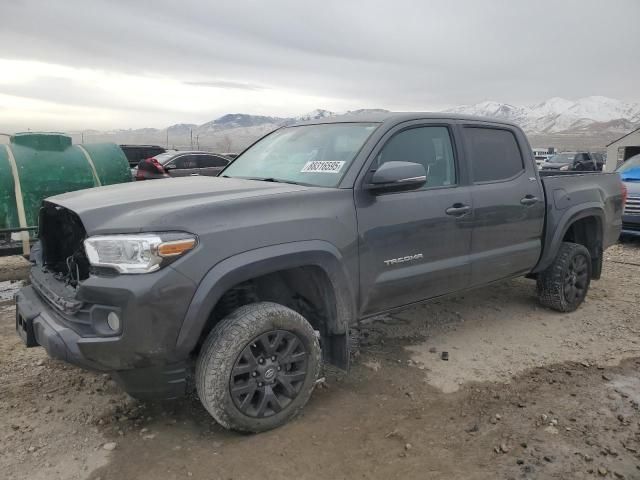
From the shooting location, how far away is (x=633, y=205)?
8617mm

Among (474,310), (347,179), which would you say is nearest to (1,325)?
(347,179)

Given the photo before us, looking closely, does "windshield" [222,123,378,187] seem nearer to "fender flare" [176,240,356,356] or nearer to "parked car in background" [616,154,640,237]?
"fender flare" [176,240,356,356]

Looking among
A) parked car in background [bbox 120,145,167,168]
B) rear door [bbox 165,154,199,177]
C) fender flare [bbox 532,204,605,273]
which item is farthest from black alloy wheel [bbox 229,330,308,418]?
parked car in background [bbox 120,145,167,168]

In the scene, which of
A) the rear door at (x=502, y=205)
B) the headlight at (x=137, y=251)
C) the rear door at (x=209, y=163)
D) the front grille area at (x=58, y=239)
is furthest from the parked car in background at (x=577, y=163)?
the headlight at (x=137, y=251)

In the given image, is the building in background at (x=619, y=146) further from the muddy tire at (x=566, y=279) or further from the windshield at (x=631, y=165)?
the muddy tire at (x=566, y=279)

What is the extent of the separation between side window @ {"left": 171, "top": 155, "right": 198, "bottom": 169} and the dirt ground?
30.1ft

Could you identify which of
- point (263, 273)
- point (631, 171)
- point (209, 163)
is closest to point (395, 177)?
point (263, 273)

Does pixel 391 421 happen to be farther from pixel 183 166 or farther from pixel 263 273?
pixel 183 166

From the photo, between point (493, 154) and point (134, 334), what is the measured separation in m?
3.20

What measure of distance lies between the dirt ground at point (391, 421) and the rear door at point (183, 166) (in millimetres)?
8630

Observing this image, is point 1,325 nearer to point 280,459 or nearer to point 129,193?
point 129,193

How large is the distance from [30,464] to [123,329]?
0.95 meters

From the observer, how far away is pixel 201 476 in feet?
8.45

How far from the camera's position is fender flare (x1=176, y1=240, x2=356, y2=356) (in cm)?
259
